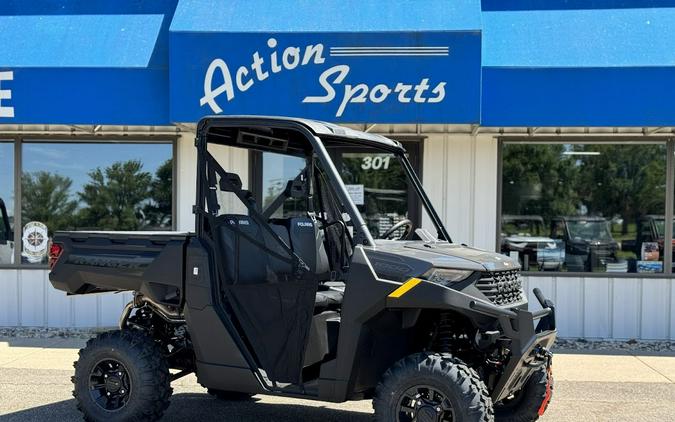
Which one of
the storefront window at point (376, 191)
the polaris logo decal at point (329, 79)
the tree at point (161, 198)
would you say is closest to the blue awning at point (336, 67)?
the polaris logo decal at point (329, 79)

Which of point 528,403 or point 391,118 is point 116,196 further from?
point 528,403

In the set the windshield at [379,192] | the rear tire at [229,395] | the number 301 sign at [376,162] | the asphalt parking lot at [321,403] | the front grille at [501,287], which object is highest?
the number 301 sign at [376,162]

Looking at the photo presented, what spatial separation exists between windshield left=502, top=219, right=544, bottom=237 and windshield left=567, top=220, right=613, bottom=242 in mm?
395

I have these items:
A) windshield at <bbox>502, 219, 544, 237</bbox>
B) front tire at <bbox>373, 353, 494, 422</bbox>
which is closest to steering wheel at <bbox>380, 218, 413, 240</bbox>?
front tire at <bbox>373, 353, 494, 422</bbox>

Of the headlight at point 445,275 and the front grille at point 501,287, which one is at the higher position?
the headlight at point 445,275

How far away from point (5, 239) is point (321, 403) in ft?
19.4

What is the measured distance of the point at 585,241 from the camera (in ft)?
29.3

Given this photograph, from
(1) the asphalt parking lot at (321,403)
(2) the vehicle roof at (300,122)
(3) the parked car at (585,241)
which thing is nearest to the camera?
(2) the vehicle roof at (300,122)

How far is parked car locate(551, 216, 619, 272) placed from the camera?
8875 mm

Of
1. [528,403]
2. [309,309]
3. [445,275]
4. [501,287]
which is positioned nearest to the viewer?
[445,275]

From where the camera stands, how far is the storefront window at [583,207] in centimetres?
879

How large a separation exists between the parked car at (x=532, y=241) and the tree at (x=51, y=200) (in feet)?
19.7

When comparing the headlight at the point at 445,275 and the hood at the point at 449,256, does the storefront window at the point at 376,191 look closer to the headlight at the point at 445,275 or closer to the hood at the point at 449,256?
the hood at the point at 449,256

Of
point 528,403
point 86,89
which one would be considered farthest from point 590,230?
point 86,89
